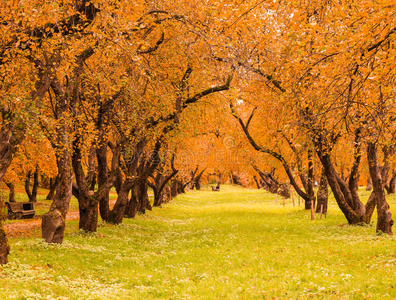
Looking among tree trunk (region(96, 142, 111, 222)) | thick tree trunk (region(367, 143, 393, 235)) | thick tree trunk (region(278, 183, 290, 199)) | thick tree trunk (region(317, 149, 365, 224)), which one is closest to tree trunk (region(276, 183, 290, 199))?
thick tree trunk (region(278, 183, 290, 199))

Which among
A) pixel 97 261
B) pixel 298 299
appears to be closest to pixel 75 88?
pixel 97 261

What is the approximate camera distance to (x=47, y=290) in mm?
9227

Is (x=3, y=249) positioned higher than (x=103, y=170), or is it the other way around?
(x=103, y=170)

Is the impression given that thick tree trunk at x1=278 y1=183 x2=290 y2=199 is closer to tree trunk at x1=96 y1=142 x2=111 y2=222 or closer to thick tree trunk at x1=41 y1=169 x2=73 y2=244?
tree trunk at x1=96 y1=142 x2=111 y2=222

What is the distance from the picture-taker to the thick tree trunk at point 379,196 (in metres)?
17.4

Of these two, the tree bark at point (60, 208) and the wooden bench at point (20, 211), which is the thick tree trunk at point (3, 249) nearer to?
the tree bark at point (60, 208)

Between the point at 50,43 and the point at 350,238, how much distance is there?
16.1 metres

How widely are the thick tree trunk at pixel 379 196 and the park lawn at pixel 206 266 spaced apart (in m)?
0.88

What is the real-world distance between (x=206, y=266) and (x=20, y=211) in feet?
70.4

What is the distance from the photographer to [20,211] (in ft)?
92.8

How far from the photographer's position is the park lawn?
9.72 m

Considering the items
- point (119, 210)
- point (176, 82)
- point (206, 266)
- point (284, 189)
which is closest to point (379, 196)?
point (206, 266)

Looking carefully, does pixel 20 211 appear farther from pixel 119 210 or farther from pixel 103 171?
pixel 103 171

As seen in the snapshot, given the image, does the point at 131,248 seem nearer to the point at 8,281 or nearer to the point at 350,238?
the point at 8,281
